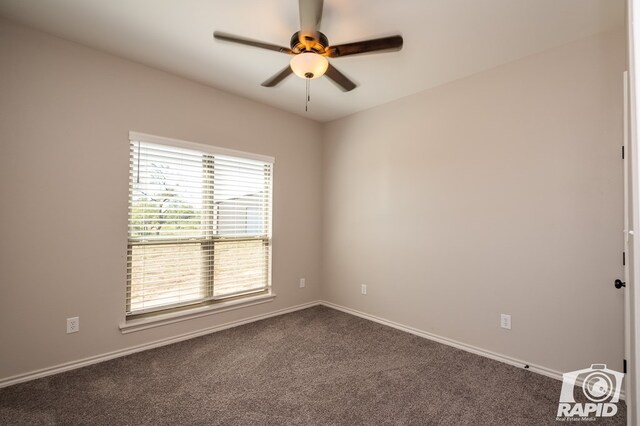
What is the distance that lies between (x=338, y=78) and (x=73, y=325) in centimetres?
291

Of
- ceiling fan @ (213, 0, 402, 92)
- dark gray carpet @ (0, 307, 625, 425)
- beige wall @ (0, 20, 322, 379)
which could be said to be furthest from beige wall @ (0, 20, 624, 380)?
ceiling fan @ (213, 0, 402, 92)

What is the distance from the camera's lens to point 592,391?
85.2 inches

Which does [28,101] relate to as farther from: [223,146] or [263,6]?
[263,6]

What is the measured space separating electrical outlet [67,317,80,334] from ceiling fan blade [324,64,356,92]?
9.18 ft

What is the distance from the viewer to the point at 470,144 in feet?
9.41

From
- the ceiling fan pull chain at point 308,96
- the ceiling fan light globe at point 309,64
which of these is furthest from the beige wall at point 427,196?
the ceiling fan light globe at point 309,64

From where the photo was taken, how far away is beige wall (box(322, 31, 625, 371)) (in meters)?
2.18

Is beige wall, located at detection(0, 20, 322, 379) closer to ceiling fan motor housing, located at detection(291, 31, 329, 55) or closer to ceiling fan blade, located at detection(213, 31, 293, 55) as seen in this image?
ceiling fan blade, located at detection(213, 31, 293, 55)

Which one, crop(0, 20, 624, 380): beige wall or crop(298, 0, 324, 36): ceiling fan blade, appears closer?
crop(298, 0, 324, 36): ceiling fan blade

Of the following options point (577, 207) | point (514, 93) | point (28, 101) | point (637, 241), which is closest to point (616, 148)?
point (577, 207)

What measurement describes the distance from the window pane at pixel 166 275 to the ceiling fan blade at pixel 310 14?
2.32 m

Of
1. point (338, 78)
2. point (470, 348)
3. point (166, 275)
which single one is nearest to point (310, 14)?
point (338, 78)

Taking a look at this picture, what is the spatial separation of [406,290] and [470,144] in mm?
1683

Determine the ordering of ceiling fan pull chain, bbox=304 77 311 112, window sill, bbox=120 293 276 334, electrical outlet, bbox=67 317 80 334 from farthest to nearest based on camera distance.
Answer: ceiling fan pull chain, bbox=304 77 311 112, window sill, bbox=120 293 276 334, electrical outlet, bbox=67 317 80 334
